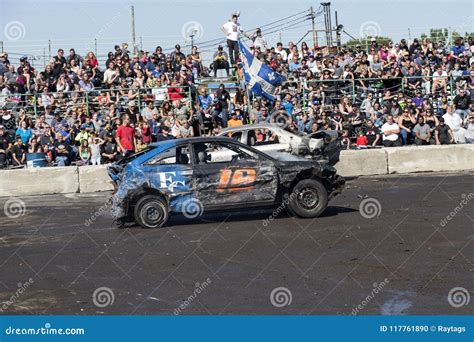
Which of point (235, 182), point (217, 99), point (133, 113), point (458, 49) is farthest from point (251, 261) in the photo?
point (458, 49)

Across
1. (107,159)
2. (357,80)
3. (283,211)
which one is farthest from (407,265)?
(357,80)

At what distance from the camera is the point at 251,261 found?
39.5ft

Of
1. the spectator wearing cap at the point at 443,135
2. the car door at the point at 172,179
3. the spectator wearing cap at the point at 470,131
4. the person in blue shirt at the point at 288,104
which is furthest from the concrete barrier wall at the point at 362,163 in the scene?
the car door at the point at 172,179

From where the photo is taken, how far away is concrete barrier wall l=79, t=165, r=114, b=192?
71.9 feet

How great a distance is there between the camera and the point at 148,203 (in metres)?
15.3

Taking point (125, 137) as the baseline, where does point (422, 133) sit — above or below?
below

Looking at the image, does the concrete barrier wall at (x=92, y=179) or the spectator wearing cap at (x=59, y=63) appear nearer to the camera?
the concrete barrier wall at (x=92, y=179)

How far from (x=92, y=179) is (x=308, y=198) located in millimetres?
8189

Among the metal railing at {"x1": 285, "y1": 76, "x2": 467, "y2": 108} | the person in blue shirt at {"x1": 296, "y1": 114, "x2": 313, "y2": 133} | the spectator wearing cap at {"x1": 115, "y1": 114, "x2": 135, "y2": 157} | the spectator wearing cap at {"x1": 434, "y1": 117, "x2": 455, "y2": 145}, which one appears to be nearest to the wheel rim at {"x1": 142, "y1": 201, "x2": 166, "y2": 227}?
the spectator wearing cap at {"x1": 115, "y1": 114, "x2": 135, "y2": 157}

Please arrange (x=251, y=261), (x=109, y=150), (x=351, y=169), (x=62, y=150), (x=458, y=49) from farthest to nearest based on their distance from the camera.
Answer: (x=458, y=49) → (x=62, y=150) → (x=109, y=150) → (x=351, y=169) → (x=251, y=261)

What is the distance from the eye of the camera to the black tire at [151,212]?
15.2 meters

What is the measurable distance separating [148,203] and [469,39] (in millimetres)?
20136

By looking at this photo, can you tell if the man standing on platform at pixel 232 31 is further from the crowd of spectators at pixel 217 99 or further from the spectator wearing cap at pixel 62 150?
the spectator wearing cap at pixel 62 150

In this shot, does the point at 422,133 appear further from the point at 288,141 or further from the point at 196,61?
the point at 196,61
